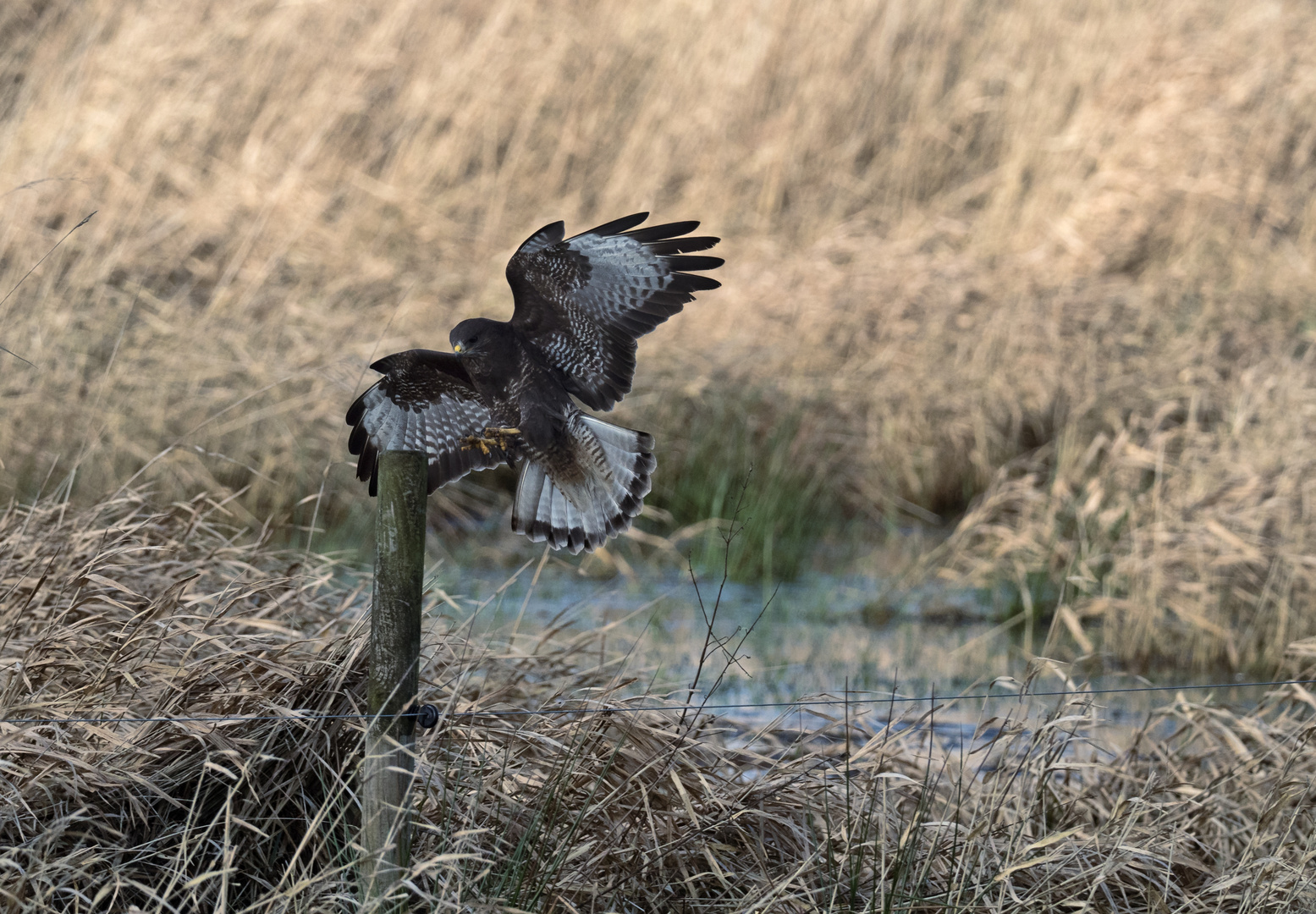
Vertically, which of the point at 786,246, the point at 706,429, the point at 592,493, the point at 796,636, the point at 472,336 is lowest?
the point at 796,636

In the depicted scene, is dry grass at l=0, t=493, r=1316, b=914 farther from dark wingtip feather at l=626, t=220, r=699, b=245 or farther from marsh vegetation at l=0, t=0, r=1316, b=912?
dark wingtip feather at l=626, t=220, r=699, b=245

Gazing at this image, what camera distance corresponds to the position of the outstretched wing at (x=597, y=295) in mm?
2230

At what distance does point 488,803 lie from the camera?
2.32 m

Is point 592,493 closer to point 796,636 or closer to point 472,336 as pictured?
point 472,336

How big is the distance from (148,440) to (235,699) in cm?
284

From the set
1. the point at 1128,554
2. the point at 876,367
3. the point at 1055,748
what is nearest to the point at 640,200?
the point at 876,367

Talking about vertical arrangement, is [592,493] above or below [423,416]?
below

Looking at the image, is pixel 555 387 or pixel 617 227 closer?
pixel 617 227

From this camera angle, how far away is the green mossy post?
1.96 meters

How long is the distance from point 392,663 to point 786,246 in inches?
242

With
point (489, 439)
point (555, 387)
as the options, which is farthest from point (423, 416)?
point (555, 387)

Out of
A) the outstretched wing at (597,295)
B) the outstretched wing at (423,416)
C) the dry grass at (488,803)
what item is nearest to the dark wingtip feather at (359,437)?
the outstretched wing at (423,416)

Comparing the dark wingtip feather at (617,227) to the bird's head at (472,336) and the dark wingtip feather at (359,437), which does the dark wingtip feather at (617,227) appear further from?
the dark wingtip feather at (359,437)

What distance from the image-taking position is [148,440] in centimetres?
493
